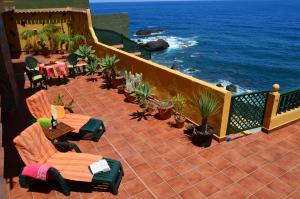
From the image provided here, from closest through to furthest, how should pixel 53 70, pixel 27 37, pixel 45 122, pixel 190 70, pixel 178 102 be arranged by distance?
pixel 45 122, pixel 178 102, pixel 53 70, pixel 27 37, pixel 190 70

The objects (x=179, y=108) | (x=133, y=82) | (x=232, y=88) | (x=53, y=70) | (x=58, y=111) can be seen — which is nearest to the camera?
(x=58, y=111)

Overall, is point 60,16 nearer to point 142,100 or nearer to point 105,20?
point 105,20

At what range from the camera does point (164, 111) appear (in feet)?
28.7

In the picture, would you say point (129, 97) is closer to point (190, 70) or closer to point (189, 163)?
point (189, 163)

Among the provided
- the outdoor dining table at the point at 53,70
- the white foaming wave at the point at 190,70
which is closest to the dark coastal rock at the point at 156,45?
the white foaming wave at the point at 190,70

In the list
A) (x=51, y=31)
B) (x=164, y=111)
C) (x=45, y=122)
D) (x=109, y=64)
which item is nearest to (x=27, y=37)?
(x=51, y=31)

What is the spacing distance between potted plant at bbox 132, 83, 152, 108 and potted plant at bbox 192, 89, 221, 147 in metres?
2.45

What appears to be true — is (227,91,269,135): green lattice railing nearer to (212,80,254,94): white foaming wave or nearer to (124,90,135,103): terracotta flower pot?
(124,90,135,103): terracotta flower pot

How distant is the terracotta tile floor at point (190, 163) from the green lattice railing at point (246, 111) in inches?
14.7

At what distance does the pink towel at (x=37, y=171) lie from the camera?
5430mm

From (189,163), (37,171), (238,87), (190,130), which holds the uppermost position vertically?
(37,171)

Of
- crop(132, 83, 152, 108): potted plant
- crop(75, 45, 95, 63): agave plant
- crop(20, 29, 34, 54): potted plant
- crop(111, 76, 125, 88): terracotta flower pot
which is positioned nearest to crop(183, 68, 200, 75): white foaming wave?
crop(20, 29, 34, 54): potted plant

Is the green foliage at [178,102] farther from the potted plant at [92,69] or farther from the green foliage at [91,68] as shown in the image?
the green foliage at [91,68]

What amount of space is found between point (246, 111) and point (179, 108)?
2160 mm
